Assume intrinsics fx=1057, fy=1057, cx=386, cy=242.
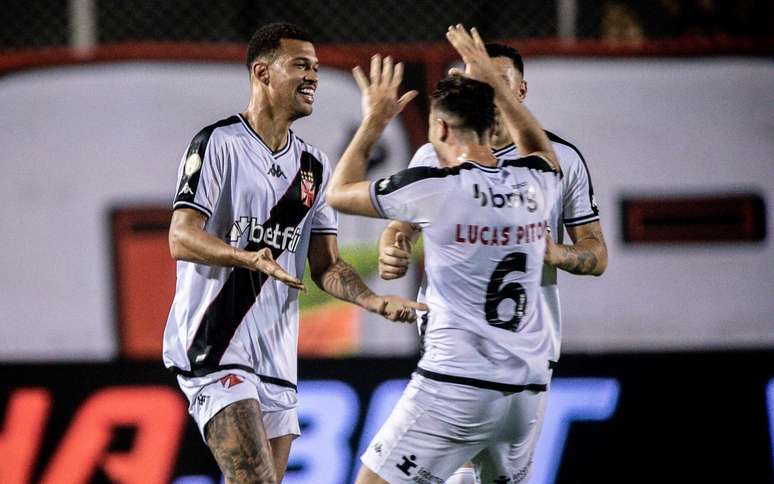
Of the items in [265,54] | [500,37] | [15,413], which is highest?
[500,37]

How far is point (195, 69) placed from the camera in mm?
6789

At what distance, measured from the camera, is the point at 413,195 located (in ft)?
12.3

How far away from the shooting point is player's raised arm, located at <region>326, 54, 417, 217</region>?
12.4 ft

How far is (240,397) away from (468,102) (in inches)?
54.0

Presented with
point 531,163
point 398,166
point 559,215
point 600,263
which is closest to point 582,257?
point 600,263

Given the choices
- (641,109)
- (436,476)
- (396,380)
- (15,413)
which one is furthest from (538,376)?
(15,413)

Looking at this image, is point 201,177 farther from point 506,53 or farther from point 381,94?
point 506,53

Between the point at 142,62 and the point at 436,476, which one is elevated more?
the point at 142,62

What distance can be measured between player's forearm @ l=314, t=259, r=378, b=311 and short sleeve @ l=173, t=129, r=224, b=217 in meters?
0.60

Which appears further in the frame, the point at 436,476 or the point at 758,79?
the point at 758,79

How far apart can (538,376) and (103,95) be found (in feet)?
13.0

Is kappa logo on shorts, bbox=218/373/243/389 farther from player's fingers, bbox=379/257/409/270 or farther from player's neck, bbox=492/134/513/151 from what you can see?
player's neck, bbox=492/134/513/151

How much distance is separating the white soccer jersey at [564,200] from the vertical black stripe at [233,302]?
523 mm

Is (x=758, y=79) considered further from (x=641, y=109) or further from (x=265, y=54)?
(x=265, y=54)
